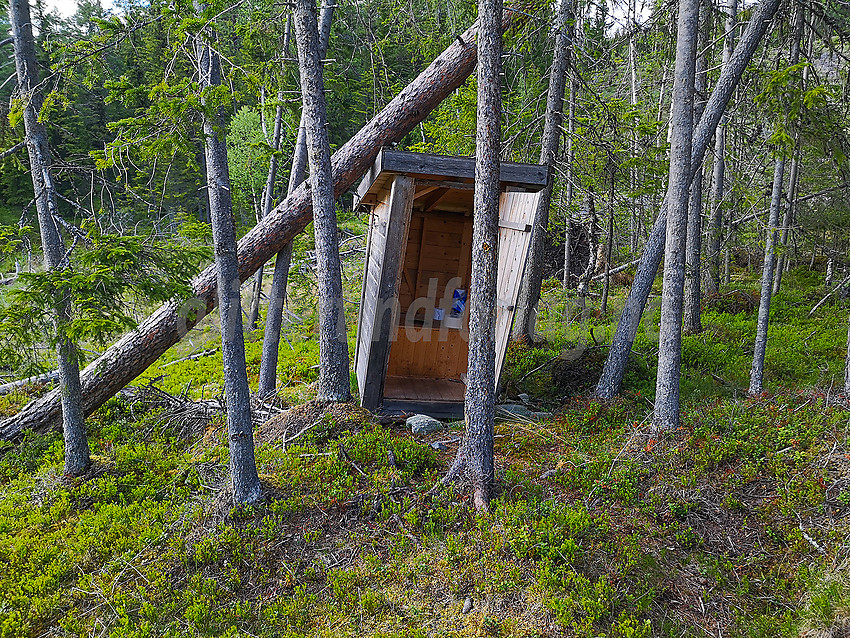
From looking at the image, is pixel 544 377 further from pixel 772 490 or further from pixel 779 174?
pixel 779 174

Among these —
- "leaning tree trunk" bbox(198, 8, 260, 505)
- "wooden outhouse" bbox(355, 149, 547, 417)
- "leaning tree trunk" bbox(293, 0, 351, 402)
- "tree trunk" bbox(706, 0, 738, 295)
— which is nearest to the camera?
"leaning tree trunk" bbox(198, 8, 260, 505)

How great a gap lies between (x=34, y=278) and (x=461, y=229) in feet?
19.8

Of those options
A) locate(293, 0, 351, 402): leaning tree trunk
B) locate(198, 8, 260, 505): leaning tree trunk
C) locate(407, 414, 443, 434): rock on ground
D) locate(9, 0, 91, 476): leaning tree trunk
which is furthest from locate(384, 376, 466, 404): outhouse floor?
locate(9, 0, 91, 476): leaning tree trunk

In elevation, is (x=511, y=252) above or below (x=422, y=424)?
above

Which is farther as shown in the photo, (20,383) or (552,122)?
(552,122)

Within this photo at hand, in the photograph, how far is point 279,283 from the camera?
702 cm

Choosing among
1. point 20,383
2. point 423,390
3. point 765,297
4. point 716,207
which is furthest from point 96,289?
point 716,207

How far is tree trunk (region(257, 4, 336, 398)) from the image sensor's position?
6.83m

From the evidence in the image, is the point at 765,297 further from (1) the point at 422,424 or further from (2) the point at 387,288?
(2) the point at 387,288

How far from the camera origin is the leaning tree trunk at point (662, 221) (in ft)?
20.1

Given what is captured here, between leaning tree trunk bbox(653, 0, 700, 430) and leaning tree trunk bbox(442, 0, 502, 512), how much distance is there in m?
2.38

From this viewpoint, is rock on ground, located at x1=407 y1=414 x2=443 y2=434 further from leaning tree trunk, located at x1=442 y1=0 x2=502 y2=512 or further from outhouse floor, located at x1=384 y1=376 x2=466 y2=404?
leaning tree trunk, located at x1=442 y1=0 x2=502 y2=512

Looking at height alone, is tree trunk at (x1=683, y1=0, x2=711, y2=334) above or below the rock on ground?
above

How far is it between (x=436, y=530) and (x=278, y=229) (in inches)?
169
